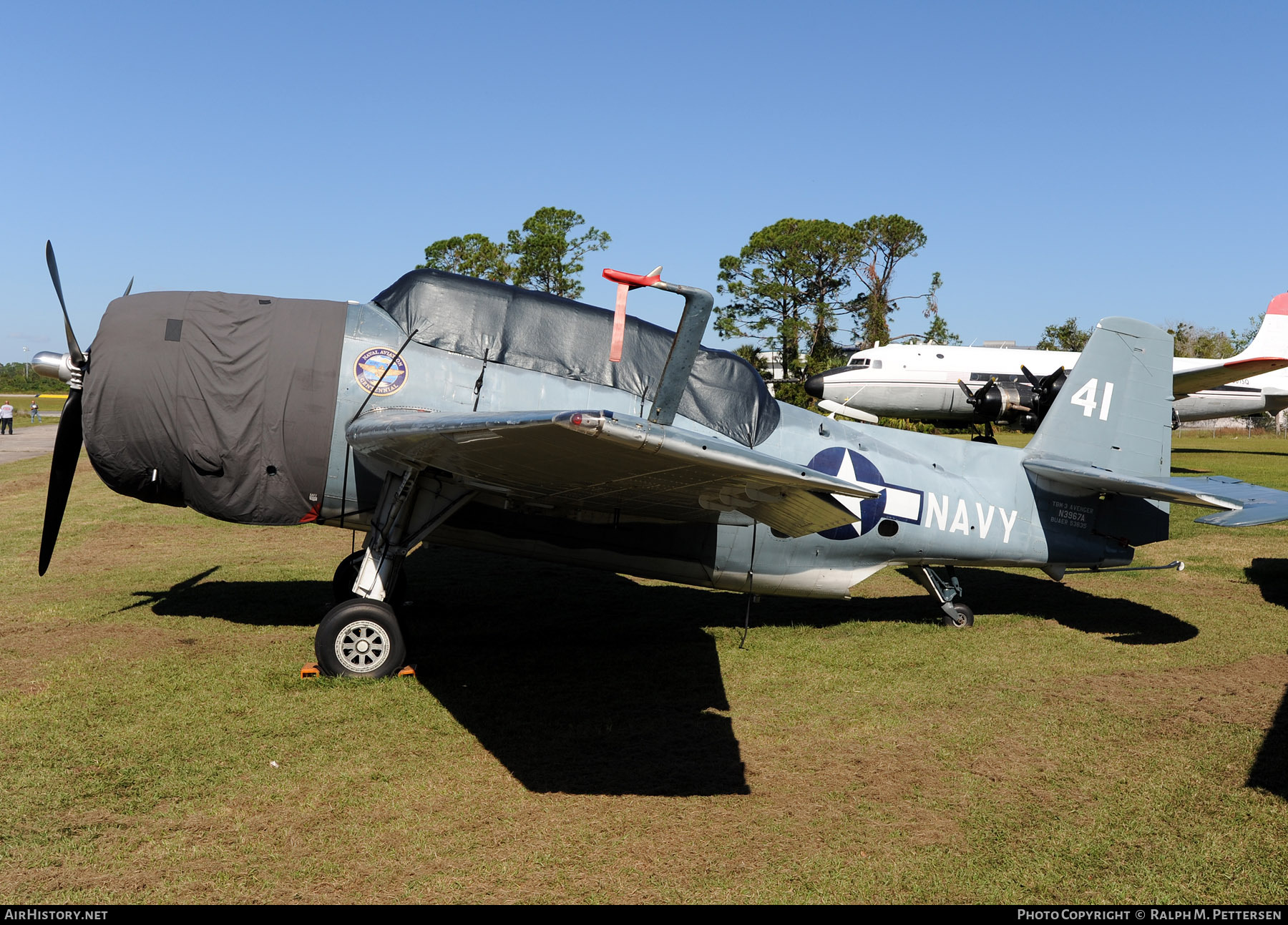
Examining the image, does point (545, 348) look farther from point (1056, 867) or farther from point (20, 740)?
point (1056, 867)

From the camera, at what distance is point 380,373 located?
276 inches

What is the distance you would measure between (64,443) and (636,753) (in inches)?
224

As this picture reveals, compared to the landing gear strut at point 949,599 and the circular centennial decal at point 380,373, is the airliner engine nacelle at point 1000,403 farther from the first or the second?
the circular centennial decal at point 380,373

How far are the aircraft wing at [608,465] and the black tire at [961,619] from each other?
3966 millimetres

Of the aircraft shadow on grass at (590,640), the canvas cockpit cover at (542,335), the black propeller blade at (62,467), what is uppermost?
the canvas cockpit cover at (542,335)

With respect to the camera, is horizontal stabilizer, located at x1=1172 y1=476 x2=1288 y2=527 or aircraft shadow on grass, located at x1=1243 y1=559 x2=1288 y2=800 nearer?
aircraft shadow on grass, located at x1=1243 y1=559 x2=1288 y2=800

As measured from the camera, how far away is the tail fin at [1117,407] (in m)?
9.23

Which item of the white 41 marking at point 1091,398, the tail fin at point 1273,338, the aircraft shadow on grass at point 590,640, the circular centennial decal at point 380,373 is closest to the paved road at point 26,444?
the aircraft shadow on grass at point 590,640

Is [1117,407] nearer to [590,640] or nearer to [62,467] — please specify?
[590,640]

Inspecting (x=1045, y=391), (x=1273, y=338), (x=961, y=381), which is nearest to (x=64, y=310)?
(x=1045, y=391)

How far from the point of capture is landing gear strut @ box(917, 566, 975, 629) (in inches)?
362

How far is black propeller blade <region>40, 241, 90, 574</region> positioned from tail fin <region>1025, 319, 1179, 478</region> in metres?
9.08

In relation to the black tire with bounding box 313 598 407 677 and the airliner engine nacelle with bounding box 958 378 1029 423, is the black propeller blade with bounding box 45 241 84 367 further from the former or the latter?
the airliner engine nacelle with bounding box 958 378 1029 423

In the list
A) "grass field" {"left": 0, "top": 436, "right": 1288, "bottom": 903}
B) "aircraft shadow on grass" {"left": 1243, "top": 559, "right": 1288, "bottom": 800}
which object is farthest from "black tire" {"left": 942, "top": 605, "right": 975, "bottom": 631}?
"aircraft shadow on grass" {"left": 1243, "top": 559, "right": 1288, "bottom": 800}
